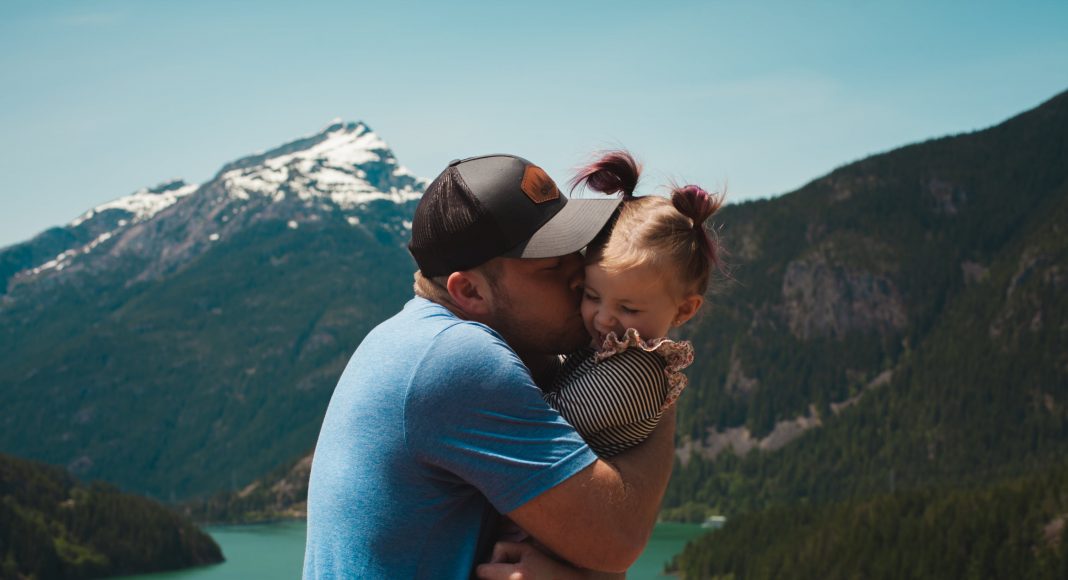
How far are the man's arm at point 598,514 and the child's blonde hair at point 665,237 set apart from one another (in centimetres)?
89

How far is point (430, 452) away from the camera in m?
4.27

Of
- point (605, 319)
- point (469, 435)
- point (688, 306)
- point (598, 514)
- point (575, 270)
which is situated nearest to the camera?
point (469, 435)

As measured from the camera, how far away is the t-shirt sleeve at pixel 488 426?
422 cm

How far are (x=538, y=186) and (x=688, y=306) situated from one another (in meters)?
0.96

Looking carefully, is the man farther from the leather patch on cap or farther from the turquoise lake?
the turquoise lake

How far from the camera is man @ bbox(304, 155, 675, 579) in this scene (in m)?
4.23

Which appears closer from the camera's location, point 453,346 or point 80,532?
point 453,346

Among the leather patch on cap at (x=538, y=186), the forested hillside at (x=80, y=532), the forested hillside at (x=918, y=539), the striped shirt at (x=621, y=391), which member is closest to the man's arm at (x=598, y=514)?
the striped shirt at (x=621, y=391)

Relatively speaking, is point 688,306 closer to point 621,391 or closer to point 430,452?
point 621,391

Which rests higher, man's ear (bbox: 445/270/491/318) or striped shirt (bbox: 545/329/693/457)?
man's ear (bbox: 445/270/491/318)

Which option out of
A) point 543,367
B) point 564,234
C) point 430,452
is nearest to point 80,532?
point 543,367

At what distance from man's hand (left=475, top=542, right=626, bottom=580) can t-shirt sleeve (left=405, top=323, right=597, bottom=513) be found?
10.0 inches

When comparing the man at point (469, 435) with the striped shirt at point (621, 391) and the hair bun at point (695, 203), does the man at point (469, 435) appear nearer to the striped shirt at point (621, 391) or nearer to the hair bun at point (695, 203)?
the striped shirt at point (621, 391)

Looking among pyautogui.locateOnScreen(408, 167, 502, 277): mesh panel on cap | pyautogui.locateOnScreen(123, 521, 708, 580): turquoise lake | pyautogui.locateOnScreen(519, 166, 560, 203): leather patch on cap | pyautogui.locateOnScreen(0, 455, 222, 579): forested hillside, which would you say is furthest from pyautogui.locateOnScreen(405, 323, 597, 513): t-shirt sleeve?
pyautogui.locateOnScreen(0, 455, 222, 579): forested hillside
